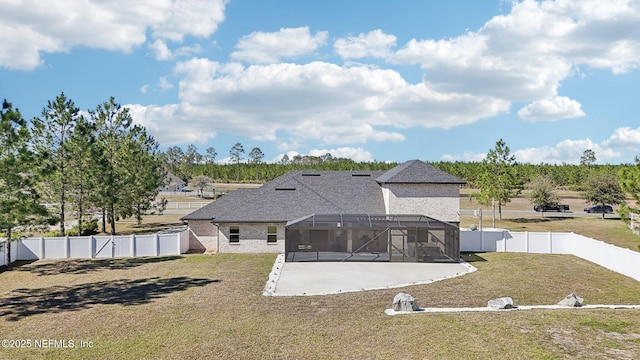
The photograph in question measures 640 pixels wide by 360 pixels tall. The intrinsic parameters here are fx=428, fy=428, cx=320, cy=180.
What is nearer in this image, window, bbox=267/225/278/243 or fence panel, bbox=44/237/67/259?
fence panel, bbox=44/237/67/259

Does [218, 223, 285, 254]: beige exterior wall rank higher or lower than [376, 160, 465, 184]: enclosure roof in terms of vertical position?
lower

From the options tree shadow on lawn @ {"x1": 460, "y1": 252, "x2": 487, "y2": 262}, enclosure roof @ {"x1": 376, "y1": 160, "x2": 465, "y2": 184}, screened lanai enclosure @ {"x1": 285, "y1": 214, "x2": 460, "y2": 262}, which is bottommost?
tree shadow on lawn @ {"x1": 460, "y1": 252, "x2": 487, "y2": 262}

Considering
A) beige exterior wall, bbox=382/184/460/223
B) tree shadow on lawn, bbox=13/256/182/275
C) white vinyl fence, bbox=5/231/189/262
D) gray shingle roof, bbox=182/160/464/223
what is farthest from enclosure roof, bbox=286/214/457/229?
tree shadow on lawn, bbox=13/256/182/275

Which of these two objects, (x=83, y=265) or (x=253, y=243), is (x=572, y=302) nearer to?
(x=253, y=243)

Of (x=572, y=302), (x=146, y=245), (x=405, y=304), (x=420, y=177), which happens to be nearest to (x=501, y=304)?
(x=572, y=302)

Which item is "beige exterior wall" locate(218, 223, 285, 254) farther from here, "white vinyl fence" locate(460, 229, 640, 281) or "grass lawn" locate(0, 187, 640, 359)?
"white vinyl fence" locate(460, 229, 640, 281)

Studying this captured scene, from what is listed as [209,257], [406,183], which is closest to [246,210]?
[209,257]

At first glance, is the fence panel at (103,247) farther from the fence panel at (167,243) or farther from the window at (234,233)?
the window at (234,233)
